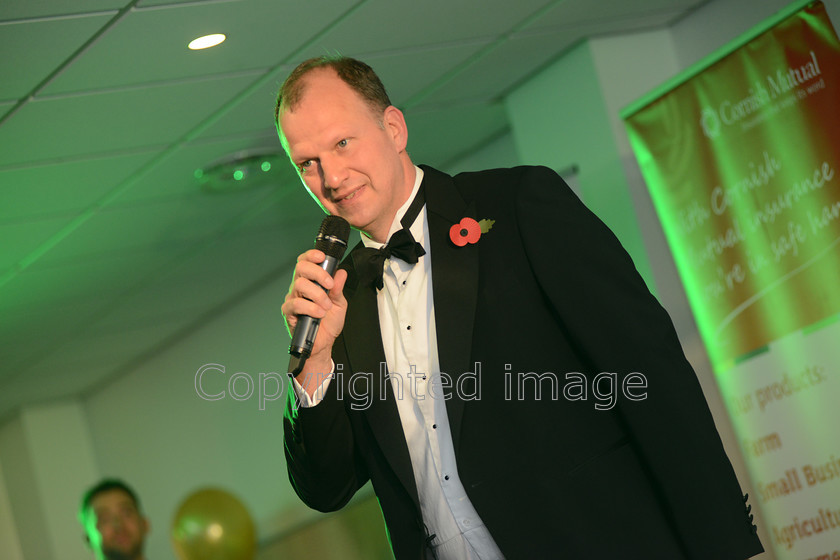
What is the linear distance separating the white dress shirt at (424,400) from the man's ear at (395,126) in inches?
3.4

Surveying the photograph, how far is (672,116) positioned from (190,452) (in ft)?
17.2

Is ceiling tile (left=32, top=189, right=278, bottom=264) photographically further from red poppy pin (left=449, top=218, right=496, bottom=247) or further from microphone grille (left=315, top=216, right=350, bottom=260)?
red poppy pin (left=449, top=218, right=496, bottom=247)

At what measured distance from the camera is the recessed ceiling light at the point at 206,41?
11.1 feet

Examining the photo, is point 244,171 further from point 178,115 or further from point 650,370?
point 650,370

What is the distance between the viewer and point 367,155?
1.80m

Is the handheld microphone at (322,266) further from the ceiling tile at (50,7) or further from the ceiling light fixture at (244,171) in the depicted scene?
the ceiling light fixture at (244,171)

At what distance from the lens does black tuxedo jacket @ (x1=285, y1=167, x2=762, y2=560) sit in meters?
1.56

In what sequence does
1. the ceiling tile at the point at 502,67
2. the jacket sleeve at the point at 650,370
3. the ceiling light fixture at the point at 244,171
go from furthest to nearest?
the ceiling light fixture at the point at 244,171 < the ceiling tile at the point at 502,67 < the jacket sleeve at the point at 650,370

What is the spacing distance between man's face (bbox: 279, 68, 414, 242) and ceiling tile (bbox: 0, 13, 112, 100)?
4.92 feet

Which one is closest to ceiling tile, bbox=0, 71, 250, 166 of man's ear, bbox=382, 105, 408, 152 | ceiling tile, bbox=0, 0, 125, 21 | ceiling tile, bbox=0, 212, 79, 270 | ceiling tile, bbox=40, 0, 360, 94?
ceiling tile, bbox=40, 0, 360, 94

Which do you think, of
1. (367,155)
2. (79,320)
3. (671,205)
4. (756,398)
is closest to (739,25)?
(671,205)

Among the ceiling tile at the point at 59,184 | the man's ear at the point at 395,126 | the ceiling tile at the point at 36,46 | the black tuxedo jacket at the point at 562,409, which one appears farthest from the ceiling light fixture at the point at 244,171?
the black tuxedo jacket at the point at 562,409

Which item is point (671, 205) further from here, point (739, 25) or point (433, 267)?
point (433, 267)

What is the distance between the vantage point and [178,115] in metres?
3.98
